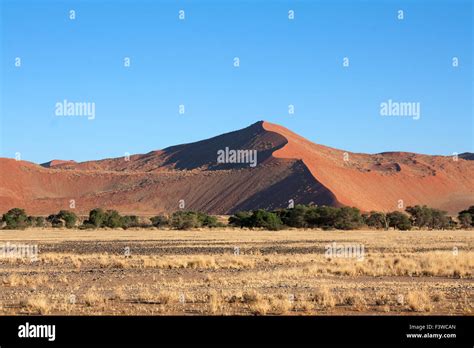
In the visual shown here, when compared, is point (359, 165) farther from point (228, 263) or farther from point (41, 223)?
point (228, 263)

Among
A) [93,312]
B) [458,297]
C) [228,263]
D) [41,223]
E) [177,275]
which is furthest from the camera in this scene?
[41,223]

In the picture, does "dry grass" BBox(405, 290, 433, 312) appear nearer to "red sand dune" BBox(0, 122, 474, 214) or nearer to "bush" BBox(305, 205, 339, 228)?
"bush" BBox(305, 205, 339, 228)

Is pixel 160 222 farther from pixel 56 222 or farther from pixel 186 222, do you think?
pixel 56 222

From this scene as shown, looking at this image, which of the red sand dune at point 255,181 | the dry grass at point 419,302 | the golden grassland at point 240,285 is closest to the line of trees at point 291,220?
the red sand dune at point 255,181

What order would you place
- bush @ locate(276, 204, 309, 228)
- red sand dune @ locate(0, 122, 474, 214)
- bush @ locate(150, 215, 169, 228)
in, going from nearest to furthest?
bush @ locate(276, 204, 309, 228) → bush @ locate(150, 215, 169, 228) → red sand dune @ locate(0, 122, 474, 214)
